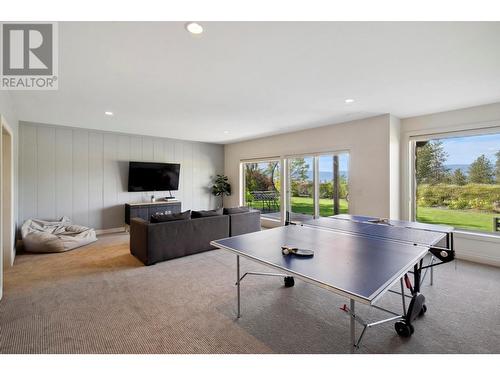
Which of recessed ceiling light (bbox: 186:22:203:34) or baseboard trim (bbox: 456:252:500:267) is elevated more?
recessed ceiling light (bbox: 186:22:203:34)

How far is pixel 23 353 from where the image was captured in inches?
66.6

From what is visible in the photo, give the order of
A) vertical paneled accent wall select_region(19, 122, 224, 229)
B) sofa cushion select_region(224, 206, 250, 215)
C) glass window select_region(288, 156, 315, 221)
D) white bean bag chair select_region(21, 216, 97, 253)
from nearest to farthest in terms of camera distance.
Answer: white bean bag chair select_region(21, 216, 97, 253) → sofa cushion select_region(224, 206, 250, 215) → vertical paneled accent wall select_region(19, 122, 224, 229) → glass window select_region(288, 156, 315, 221)

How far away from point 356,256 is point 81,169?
6031mm

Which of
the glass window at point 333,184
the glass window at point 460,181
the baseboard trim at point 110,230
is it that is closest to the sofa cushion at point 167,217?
the baseboard trim at point 110,230

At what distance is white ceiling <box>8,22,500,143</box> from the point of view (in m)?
1.82

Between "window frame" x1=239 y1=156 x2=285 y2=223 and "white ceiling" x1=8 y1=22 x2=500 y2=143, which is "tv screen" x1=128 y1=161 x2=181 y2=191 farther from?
"window frame" x1=239 y1=156 x2=285 y2=223

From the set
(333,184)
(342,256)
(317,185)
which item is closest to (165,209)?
(317,185)

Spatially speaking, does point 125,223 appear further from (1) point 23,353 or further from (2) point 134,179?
(1) point 23,353

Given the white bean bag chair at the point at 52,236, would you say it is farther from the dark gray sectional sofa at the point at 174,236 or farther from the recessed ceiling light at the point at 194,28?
the recessed ceiling light at the point at 194,28

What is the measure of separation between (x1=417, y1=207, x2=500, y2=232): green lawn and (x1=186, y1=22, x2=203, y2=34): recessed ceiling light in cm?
477

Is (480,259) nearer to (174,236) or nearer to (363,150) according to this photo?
(363,150)

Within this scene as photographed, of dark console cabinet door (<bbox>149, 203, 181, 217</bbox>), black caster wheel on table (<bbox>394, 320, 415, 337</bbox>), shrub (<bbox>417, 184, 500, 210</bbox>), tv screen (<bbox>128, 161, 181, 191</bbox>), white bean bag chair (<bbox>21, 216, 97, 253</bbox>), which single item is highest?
tv screen (<bbox>128, 161, 181, 191</bbox>)

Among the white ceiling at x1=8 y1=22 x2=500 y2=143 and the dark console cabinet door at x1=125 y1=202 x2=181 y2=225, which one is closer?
the white ceiling at x1=8 y1=22 x2=500 y2=143

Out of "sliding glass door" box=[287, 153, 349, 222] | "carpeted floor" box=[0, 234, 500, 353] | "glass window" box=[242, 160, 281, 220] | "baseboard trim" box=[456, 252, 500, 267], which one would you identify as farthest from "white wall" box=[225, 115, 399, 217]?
"carpeted floor" box=[0, 234, 500, 353]
